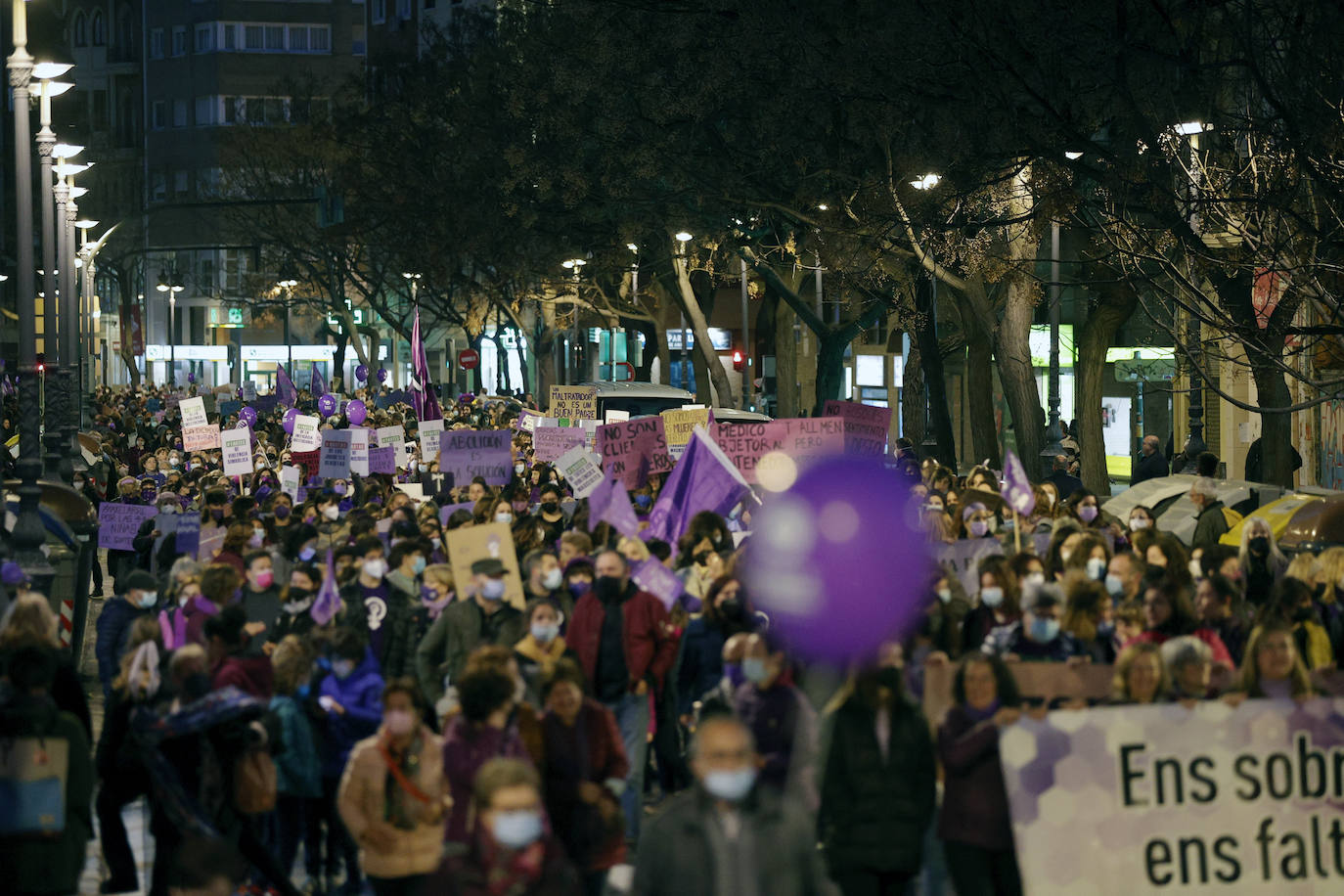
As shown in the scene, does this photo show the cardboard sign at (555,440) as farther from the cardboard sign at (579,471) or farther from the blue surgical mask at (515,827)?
the blue surgical mask at (515,827)

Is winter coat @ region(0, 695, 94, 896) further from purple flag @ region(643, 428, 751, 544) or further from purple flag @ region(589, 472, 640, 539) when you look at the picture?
purple flag @ region(643, 428, 751, 544)

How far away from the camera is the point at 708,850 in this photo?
22.0 ft

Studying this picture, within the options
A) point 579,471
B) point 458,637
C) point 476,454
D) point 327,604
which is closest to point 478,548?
point 327,604

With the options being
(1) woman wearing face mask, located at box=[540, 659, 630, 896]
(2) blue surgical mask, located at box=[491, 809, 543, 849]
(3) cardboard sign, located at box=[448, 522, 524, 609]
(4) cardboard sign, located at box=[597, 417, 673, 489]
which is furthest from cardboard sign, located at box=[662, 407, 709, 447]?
(2) blue surgical mask, located at box=[491, 809, 543, 849]

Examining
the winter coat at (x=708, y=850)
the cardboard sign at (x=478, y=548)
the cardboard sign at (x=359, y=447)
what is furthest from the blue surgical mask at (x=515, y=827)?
the cardboard sign at (x=359, y=447)

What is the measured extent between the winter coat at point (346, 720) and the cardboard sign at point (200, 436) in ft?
62.0

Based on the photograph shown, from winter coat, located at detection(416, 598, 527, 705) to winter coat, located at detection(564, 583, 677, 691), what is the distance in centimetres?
34

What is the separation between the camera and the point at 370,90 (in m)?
81.4

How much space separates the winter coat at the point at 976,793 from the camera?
841 cm

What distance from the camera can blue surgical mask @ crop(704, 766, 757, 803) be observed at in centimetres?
668

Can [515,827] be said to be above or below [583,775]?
above

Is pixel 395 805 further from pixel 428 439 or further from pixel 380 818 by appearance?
pixel 428 439

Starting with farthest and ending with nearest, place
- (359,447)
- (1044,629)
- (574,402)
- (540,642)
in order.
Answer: (574,402), (359,447), (540,642), (1044,629)

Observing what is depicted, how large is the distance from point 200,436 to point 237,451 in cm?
315
